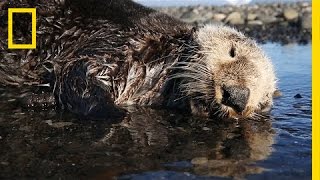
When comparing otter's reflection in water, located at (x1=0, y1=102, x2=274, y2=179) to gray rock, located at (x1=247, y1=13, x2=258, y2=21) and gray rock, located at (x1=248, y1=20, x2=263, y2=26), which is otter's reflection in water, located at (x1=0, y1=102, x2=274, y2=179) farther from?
gray rock, located at (x1=247, y1=13, x2=258, y2=21)

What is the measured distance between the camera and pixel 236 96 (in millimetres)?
3471

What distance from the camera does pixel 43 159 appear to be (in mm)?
2486

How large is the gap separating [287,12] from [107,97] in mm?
12394

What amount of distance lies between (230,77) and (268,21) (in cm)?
1157

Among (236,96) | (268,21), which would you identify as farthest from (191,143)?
(268,21)

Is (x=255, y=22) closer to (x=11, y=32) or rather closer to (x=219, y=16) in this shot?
(x=219, y=16)

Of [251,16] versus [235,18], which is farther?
[251,16]

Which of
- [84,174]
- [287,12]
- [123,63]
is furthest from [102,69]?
[287,12]

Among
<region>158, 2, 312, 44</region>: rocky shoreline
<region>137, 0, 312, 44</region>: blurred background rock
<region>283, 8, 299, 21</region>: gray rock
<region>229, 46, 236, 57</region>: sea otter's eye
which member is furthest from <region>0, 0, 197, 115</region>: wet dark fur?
<region>283, 8, 299, 21</region>: gray rock

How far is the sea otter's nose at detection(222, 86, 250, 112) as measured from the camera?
3.47 meters

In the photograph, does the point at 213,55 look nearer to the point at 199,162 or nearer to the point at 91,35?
the point at 91,35

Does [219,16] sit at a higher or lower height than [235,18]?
higher

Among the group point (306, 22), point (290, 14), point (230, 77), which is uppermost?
point (290, 14)

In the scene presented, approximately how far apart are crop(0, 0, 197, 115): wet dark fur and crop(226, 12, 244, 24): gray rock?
33.6ft
